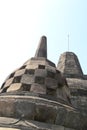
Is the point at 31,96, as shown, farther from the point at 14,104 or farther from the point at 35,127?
the point at 35,127

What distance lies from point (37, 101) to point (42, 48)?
4.04 m

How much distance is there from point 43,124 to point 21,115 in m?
0.54

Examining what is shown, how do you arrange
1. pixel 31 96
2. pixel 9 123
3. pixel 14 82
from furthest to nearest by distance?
pixel 14 82
pixel 31 96
pixel 9 123

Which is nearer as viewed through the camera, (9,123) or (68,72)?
(9,123)

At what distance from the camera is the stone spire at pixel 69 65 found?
567 inches

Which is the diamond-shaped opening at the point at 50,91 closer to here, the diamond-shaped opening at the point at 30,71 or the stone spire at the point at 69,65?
the diamond-shaped opening at the point at 30,71

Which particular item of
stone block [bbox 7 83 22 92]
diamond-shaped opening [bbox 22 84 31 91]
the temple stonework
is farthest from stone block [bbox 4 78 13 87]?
diamond-shaped opening [bbox 22 84 31 91]

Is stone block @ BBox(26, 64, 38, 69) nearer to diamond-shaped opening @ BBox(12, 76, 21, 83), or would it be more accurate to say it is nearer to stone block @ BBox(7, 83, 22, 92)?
diamond-shaped opening @ BBox(12, 76, 21, 83)

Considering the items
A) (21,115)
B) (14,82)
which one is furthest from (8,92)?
(21,115)

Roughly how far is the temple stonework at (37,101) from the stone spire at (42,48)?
1081 millimetres

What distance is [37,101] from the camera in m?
7.93

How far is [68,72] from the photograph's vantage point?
47.5 feet

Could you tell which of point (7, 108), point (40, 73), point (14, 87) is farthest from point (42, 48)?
point (7, 108)

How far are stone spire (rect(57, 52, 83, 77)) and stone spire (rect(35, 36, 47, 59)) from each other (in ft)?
8.53
